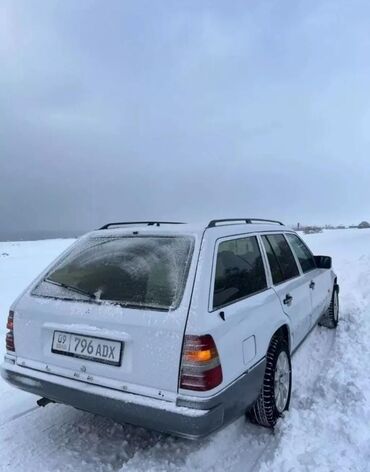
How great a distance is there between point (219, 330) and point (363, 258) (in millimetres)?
12213

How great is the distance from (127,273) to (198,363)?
3.01ft

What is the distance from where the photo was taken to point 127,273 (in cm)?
298

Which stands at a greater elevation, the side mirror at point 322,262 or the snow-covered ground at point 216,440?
the side mirror at point 322,262

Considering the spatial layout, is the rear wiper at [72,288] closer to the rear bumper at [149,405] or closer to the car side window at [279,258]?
the rear bumper at [149,405]

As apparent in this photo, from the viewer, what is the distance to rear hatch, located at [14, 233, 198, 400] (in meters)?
2.54

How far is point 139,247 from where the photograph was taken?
3152 millimetres

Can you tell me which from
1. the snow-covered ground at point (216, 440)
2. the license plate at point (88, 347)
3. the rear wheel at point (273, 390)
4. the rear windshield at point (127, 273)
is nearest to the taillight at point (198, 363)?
the rear windshield at point (127, 273)

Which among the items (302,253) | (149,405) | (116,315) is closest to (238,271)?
(116,315)

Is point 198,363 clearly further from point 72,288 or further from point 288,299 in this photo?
point 288,299

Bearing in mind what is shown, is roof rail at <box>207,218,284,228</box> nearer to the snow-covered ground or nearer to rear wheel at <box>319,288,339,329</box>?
the snow-covered ground

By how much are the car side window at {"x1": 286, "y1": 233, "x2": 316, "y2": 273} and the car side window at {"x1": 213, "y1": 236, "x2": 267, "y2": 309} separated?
1350 mm

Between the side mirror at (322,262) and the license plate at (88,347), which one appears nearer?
the license plate at (88,347)

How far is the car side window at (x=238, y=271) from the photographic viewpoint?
9.33 feet

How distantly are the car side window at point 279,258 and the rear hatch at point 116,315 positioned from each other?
1210 millimetres
